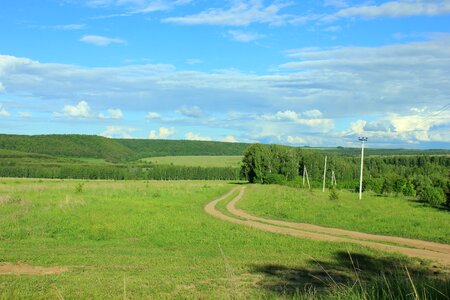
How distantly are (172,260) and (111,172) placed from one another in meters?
112

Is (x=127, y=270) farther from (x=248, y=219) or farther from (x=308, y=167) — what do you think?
(x=308, y=167)

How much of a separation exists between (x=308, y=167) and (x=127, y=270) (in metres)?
103

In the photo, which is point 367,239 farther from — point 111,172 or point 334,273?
point 111,172

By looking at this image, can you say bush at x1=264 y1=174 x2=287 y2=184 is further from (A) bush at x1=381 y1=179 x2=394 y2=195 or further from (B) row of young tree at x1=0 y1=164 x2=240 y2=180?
(B) row of young tree at x1=0 y1=164 x2=240 y2=180

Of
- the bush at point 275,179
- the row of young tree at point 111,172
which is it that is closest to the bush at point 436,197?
the bush at point 275,179

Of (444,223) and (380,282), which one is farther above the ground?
(380,282)

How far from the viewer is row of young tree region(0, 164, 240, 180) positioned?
4552 inches

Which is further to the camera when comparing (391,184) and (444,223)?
(391,184)

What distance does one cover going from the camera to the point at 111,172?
122812 millimetres

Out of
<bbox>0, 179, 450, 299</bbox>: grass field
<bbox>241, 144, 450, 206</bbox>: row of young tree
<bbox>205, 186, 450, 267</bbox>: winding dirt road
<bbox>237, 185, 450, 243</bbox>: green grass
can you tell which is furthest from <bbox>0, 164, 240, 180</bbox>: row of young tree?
<bbox>205, 186, 450, 267</bbox>: winding dirt road

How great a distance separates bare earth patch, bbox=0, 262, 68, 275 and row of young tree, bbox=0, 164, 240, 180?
354 feet

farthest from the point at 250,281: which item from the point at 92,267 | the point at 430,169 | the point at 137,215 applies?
the point at 430,169

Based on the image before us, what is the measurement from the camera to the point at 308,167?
373 ft

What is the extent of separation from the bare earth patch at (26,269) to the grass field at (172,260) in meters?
0.19
